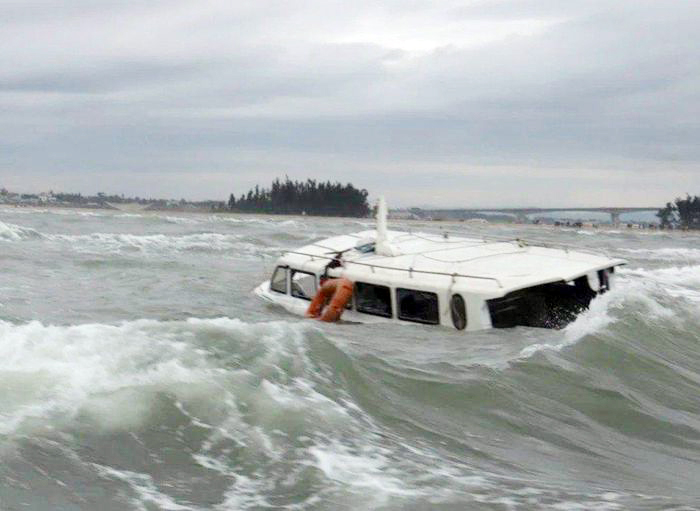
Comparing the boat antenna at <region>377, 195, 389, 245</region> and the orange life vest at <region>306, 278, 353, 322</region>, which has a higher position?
the boat antenna at <region>377, 195, 389, 245</region>

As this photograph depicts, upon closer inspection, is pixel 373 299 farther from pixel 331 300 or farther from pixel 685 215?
pixel 685 215

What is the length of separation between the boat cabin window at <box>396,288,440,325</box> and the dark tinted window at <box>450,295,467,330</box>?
1.13 ft

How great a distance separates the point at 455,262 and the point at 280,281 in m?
4.43

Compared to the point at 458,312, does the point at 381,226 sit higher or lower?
higher

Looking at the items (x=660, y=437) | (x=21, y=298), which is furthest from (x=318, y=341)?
(x=21, y=298)

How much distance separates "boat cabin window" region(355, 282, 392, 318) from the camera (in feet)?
52.9

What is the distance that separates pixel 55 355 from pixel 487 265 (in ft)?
28.1

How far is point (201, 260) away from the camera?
3419 centimetres

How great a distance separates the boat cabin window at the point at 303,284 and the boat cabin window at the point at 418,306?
116 inches

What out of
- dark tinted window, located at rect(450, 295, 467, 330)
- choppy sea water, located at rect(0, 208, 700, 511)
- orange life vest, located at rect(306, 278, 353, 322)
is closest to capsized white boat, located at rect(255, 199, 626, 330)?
dark tinted window, located at rect(450, 295, 467, 330)

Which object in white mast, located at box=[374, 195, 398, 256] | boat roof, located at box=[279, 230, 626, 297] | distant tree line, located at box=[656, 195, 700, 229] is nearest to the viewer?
boat roof, located at box=[279, 230, 626, 297]

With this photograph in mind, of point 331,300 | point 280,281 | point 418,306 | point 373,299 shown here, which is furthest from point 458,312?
point 280,281

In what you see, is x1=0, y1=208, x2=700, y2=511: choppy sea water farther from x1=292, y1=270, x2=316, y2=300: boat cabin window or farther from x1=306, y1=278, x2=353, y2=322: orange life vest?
x1=292, y1=270, x2=316, y2=300: boat cabin window

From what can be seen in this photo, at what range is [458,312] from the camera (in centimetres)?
1494
